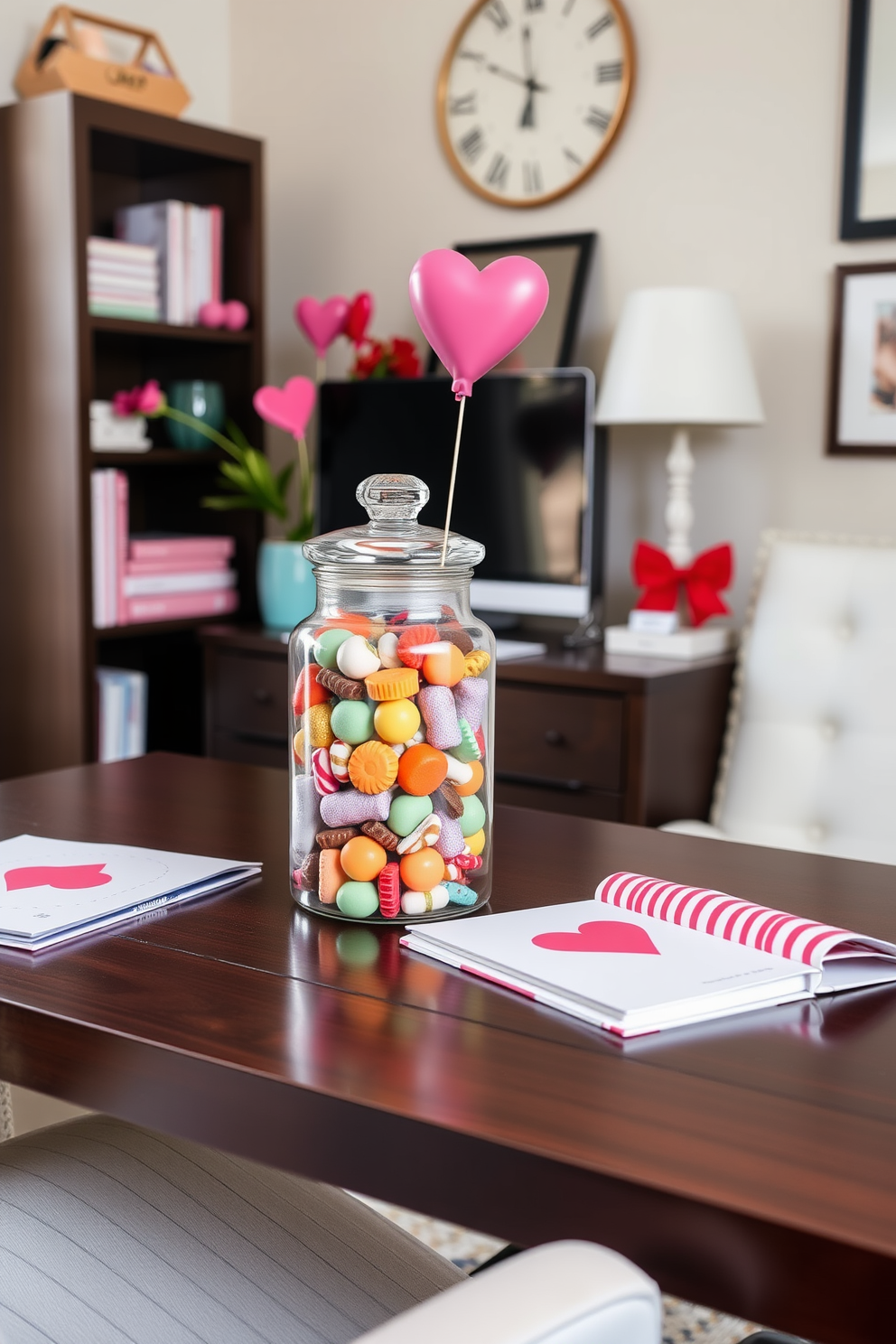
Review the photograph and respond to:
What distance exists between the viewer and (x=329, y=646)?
0.97 meters

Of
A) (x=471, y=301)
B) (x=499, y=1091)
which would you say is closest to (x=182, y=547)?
(x=471, y=301)

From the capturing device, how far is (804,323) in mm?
2664

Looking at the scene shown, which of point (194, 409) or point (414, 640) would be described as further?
point (194, 409)

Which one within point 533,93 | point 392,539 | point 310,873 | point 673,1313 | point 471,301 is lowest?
point 673,1313

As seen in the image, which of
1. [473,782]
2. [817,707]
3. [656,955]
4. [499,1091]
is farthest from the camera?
[817,707]

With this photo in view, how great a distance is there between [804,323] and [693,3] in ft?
2.28

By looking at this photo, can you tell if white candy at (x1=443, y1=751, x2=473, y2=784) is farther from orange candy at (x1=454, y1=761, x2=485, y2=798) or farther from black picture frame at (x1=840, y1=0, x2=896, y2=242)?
black picture frame at (x1=840, y1=0, x2=896, y2=242)

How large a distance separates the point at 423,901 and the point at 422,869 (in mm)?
29

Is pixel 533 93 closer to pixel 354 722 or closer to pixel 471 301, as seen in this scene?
pixel 471 301

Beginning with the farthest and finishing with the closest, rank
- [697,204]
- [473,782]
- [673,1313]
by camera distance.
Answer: [697,204], [673,1313], [473,782]

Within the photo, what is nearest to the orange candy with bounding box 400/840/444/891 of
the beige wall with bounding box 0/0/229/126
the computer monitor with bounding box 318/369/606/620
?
the computer monitor with bounding box 318/369/606/620

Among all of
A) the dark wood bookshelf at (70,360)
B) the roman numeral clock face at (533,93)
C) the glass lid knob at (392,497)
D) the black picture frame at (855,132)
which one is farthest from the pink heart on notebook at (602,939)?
the roman numeral clock face at (533,93)

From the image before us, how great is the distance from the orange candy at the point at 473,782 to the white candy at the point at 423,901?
72 millimetres

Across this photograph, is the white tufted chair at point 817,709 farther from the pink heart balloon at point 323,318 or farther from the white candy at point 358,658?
the white candy at point 358,658
